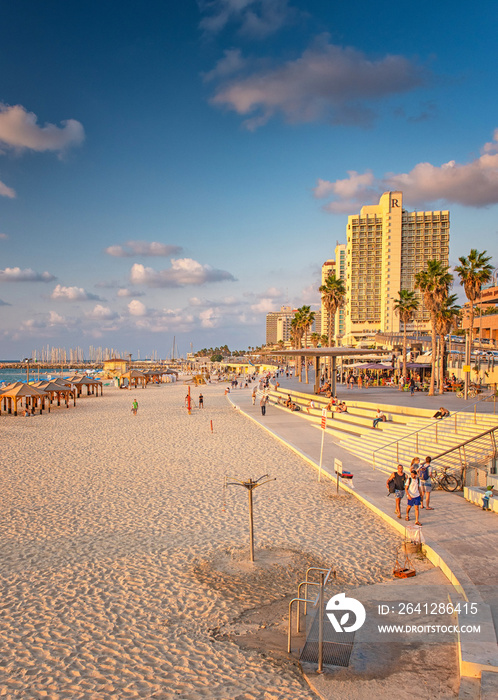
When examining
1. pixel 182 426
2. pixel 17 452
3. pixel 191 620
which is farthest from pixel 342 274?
pixel 191 620

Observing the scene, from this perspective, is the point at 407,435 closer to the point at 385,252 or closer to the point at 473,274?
the point at 473,274

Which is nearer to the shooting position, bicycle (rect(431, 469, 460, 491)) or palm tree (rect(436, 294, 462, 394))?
bicycle (rect(431, 469, 460, 491))

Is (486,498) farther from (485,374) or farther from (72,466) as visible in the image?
(485,374)

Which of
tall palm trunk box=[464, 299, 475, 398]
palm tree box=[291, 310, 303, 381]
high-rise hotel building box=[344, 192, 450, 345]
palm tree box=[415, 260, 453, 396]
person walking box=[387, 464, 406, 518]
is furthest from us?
high-rise hotel building box=[344, 192, 450, 345]

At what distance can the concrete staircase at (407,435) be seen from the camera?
1396cm

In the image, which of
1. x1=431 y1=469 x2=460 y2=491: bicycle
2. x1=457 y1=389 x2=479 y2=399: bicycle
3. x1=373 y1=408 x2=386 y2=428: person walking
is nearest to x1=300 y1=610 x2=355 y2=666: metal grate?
x1=431 y1=469 x2=460 y2=491: bicycle

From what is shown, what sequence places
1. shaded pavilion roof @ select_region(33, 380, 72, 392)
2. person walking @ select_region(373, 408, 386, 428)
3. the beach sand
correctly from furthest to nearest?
shaded pavilion roof @ select_region(33, 380, 72, 392), person walking @ select_region(373, 408, 386, 428), the beach sand

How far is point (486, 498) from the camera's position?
33.3 ft

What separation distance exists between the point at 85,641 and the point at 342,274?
141556 mm

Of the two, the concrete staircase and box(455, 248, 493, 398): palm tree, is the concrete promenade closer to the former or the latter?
the concrete staircase

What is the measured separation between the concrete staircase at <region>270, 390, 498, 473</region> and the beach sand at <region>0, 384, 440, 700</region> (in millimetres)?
2802

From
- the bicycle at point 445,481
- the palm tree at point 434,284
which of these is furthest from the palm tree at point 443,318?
the bicycle at point 445,481

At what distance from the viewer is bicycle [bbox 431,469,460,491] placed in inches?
471

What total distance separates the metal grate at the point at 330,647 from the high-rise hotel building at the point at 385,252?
11543 centimetres
